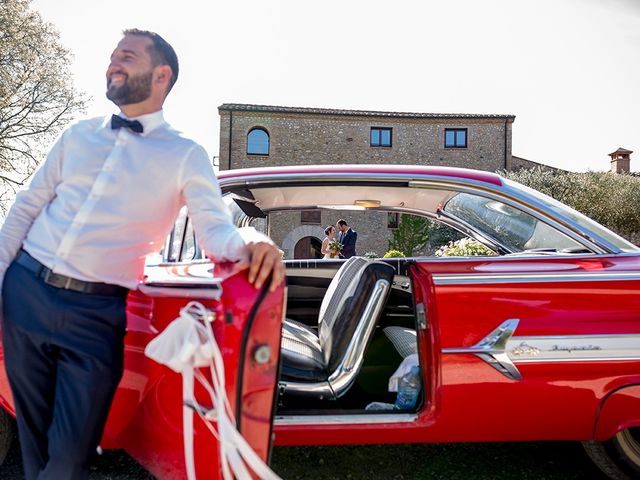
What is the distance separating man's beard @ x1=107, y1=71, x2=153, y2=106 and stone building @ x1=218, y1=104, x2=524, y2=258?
23.8 m

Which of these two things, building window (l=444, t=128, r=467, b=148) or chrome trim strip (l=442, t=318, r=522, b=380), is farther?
building window (l=444, t=128, r=467, b=148)

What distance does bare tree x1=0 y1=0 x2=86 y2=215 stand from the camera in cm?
1867

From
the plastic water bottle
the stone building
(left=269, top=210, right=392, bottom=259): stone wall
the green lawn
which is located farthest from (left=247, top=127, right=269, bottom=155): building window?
the plastic water bottle

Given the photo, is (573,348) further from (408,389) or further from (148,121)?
(148,121)

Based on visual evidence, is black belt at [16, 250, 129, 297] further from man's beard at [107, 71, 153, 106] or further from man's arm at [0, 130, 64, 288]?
man's beard at [107, 71, 153, 106]

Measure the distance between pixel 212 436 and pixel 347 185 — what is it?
168 centimetres

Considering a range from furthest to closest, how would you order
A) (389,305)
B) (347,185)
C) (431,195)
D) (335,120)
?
(335,120)
(389,305)
(431,195)
(347,185)

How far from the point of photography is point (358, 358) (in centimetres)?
272

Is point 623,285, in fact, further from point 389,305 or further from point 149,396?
point 149,396

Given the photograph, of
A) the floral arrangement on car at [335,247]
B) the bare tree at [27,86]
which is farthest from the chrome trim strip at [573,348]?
the bare tree at [27,86]

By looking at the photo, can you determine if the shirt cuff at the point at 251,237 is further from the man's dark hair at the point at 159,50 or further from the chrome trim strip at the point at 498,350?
the chrome trim strip at the point at 498,350

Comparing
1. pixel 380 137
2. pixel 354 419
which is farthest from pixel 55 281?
pixel 380 137

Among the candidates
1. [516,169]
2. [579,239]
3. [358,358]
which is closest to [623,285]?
[579,239]

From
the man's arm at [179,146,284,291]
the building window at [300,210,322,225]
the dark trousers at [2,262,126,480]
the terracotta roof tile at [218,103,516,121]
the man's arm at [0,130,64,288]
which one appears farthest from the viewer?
the terracotta roof tile at [218,103,516,121]
